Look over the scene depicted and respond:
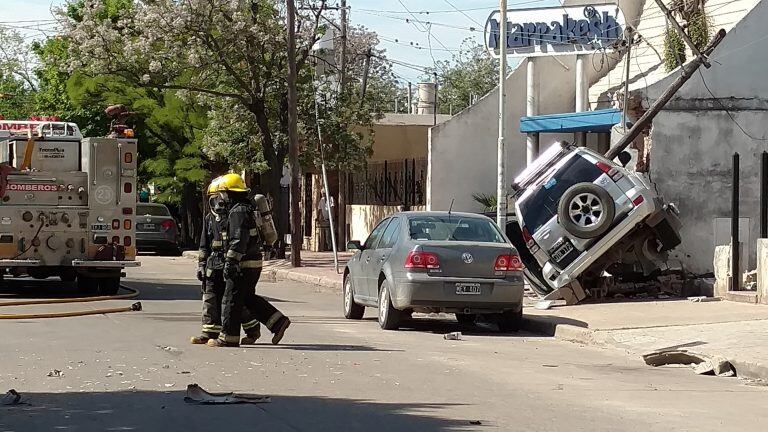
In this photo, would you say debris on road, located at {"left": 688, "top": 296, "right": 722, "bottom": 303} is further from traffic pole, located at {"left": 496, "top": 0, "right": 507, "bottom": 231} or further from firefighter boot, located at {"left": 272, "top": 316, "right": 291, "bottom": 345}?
firefighter boot, located at {"left": 272, "top": 316, "right": 291, "bottom": 345}

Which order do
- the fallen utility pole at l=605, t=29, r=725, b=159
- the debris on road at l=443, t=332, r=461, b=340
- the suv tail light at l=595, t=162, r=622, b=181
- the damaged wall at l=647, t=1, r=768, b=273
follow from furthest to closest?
1. the damaged wall at l=647, t=1, r=768, b=273
2. the fallen utility pole at l=605, t=29, r=725, b=159
3. the suv tail light at l=595, t=162, r=622, b=181
4. the debris on road at l=443, t=332, r=461, b=340

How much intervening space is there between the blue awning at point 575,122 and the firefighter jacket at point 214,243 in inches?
403

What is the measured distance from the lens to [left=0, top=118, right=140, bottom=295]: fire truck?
1962 cm

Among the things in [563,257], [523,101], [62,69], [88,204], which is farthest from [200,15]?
[563,257]

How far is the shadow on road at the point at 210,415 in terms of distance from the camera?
332 inches

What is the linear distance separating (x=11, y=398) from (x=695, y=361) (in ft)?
23.6

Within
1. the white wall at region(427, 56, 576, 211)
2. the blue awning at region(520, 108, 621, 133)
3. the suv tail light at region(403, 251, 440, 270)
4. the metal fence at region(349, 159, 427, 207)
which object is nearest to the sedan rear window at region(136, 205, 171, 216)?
the metal fence at region(349, 159, 427, 207)

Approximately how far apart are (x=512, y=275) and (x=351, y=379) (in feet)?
16.8

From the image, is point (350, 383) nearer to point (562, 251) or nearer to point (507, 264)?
point (507, 264)

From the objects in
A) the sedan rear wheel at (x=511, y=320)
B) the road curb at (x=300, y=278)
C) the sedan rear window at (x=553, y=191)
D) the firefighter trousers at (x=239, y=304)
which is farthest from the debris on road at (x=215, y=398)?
the road curb at (x=300, y=278)

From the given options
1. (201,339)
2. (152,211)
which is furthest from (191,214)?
(201,339)

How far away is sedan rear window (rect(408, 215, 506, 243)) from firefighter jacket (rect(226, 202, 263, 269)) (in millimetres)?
3075

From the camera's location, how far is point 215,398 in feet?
31.0

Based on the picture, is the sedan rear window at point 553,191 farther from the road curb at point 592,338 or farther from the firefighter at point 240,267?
the firefighter at point 240,267
